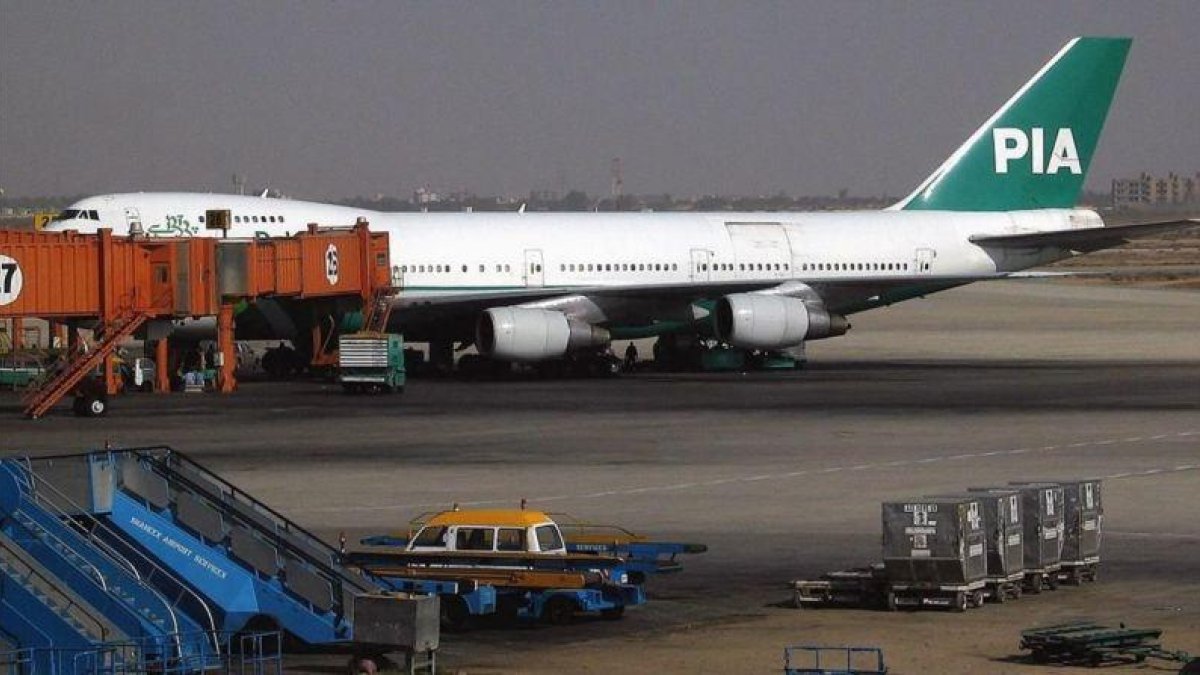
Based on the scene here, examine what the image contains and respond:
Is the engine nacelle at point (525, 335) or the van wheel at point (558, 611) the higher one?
the engine nacelle at point (525, 335)

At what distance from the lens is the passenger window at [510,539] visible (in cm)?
2594

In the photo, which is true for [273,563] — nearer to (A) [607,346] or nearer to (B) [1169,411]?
(B) [1169,411]

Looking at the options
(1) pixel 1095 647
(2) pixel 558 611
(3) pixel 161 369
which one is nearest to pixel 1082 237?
(3) pixel 161 369

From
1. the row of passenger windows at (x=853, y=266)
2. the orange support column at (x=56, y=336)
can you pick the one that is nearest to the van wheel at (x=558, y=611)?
the row of passenger windows at (x=853, y=266)

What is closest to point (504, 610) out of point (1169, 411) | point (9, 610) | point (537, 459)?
point (9, 610)

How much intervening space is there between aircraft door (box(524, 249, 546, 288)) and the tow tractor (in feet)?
124

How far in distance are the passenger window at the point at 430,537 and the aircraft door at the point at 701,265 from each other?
1598 inches

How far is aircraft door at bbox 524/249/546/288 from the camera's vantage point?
211 feet

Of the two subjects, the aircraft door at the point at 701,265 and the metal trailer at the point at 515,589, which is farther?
the aircraft door at the point at 701,265

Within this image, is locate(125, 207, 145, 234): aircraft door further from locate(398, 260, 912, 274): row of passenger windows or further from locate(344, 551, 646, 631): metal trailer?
locate(344, 551, 646, 631): metal trailer

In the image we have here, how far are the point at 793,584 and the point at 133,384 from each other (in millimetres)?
37104

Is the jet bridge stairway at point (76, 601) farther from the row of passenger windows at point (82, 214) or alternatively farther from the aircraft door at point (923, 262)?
the aircraft door at point (923, 262)

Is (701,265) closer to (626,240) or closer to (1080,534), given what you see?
(626,240)

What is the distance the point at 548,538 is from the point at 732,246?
41535mm
